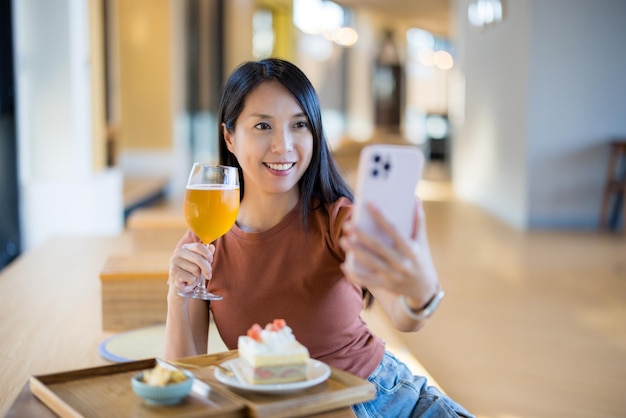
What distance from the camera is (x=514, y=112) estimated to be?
354 inches

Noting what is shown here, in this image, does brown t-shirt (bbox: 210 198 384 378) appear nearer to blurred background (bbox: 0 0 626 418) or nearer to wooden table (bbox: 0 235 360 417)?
wooden table (bbox: 0 235 360 417)

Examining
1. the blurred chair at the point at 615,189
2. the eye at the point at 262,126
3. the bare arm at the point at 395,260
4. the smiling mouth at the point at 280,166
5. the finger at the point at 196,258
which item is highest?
the eye at the point at 262,126

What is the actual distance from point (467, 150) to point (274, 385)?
11120mm

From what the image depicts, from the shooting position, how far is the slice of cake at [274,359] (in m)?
1.24

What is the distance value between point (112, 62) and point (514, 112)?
4.14 metres

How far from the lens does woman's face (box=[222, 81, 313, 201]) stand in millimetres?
1633

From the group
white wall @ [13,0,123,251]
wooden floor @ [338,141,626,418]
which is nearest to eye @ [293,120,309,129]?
wooden floor @ [338,141,626,418]

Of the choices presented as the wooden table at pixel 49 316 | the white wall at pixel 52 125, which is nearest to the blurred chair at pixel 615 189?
the white wall at pixel 52 125

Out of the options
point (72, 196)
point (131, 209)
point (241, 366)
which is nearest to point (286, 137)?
point (241, 366)

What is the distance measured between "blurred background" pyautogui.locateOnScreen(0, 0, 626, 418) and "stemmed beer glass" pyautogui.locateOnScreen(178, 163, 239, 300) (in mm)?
1921

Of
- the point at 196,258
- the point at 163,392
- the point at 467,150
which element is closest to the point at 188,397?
the point at 163,392

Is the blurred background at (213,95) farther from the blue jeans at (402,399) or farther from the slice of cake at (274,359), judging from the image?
the slice of cake at (274,359)

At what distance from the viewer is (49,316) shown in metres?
2.84

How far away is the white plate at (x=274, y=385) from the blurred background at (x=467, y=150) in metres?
2.04
